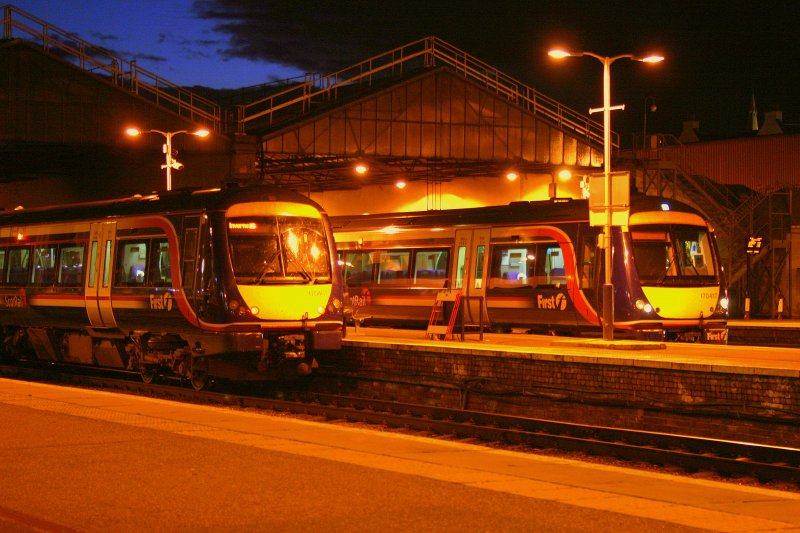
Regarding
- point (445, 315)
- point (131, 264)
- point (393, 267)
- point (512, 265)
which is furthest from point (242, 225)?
point (393, 267)

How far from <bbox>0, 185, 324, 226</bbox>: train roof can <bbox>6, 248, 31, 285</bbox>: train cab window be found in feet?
3.92

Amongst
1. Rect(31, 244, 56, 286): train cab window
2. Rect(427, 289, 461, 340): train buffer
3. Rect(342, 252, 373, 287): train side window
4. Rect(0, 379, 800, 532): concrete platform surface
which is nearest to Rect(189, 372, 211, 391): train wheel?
Rect(31, 244, 56, 286): train cab window

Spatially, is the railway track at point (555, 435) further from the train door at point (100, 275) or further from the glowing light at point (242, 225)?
the glowing light at point (242, 225)

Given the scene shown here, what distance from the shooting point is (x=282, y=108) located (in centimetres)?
4591

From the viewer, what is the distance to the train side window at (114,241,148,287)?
1905 cm

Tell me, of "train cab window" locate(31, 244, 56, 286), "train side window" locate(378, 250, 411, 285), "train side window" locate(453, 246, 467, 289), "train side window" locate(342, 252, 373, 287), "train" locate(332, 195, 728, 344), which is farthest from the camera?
"train side window" locate(342, 252, 373, 287)

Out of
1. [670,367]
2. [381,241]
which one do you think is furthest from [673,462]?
[381,241]

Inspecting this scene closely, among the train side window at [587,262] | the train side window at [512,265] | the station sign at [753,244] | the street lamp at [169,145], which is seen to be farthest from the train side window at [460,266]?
the station sign at [753,244]

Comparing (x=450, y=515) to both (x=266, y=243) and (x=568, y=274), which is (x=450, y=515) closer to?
(x=266, y=243)

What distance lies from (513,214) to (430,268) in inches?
126

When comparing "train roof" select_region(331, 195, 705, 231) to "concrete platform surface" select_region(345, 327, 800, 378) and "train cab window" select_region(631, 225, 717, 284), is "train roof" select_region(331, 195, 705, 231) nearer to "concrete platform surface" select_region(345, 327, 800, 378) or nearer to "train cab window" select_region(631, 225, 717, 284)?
"train cab window" select_region(631, 225, 717, 284)

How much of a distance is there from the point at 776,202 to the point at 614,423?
33501 mm

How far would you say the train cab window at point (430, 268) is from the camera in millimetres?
26109

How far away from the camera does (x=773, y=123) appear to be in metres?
70.4
